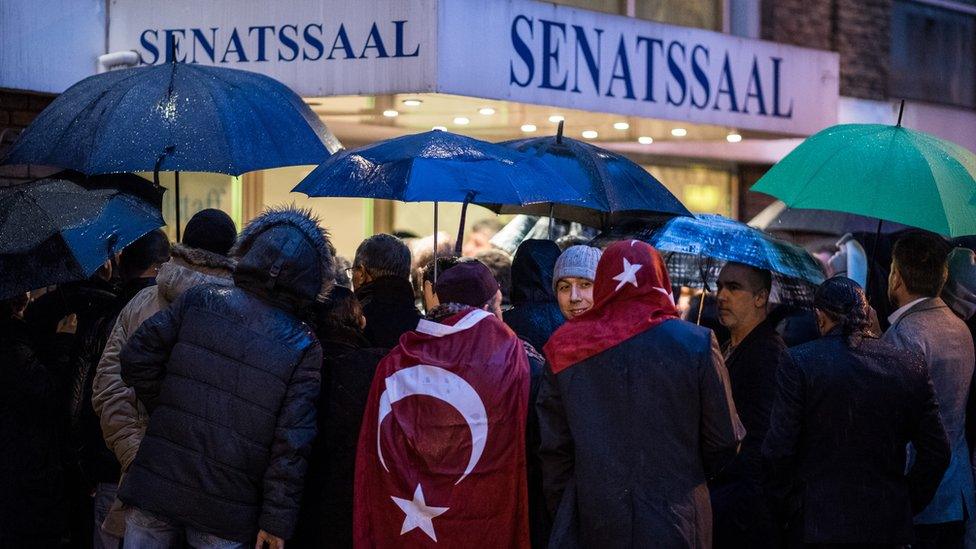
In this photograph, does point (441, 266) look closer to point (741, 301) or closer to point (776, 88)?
point (741, 301)

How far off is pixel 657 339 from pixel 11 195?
2862mm

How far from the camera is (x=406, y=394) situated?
5.19m

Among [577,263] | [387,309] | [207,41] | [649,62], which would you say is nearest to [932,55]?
[649,62]

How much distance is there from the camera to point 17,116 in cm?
928

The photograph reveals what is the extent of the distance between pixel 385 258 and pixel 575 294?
904 millimetres

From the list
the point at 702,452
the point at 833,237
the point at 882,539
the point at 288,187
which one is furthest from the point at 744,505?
the point at 833,237

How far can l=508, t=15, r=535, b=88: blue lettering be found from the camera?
9.37m

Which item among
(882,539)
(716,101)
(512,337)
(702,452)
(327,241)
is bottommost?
(882,539)

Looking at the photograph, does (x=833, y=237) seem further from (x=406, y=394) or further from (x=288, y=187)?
(x=406, y=394)

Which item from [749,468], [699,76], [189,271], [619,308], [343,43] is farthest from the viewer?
[699,76]

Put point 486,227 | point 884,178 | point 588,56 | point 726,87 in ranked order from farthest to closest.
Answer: point 486,227, point 726,87, point 588,56, point 884,178

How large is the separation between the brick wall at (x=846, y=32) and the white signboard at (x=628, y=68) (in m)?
2.41

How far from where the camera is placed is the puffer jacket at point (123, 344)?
5555 mm

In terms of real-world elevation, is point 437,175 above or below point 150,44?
below
